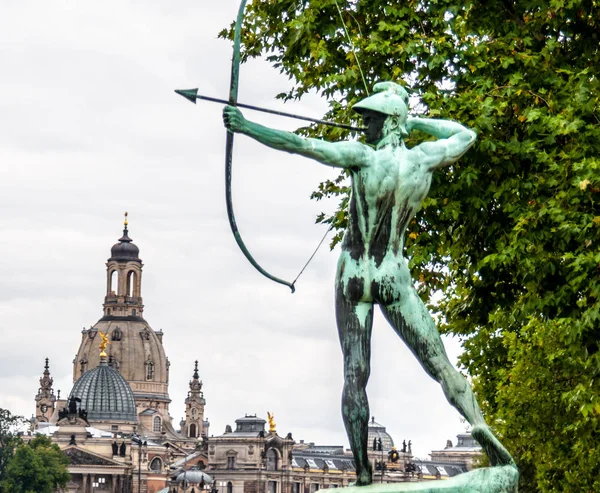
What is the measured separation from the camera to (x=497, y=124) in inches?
998

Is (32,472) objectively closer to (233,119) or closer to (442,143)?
(442,143)

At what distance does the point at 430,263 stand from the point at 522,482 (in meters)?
→ 20.6

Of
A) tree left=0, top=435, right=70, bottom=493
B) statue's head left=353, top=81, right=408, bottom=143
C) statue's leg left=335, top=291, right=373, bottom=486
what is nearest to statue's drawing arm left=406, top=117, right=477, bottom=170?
statue's head left=353, top=81, right=408, bottom=143

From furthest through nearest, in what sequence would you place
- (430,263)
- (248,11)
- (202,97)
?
1. (248,11)
2. (430,263)
3. (202,97)

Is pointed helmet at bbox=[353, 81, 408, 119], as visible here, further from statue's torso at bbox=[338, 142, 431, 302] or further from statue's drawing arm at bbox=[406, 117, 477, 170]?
statue's torso at bbox=[338, 142, 431, 302]

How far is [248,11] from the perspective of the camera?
29969mm

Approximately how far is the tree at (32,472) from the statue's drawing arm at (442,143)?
151000mm

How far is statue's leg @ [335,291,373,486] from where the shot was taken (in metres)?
13.9

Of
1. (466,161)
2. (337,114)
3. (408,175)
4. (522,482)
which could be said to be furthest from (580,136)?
(522,482)

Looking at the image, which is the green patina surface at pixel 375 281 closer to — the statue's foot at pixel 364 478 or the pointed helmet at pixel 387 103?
the statue's foot at pixel 364 478

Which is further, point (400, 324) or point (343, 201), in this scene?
point (343, 201)

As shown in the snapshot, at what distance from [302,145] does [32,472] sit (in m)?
156

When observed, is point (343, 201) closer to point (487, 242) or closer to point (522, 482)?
point (487, 242)

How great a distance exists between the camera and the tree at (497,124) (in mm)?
23984
